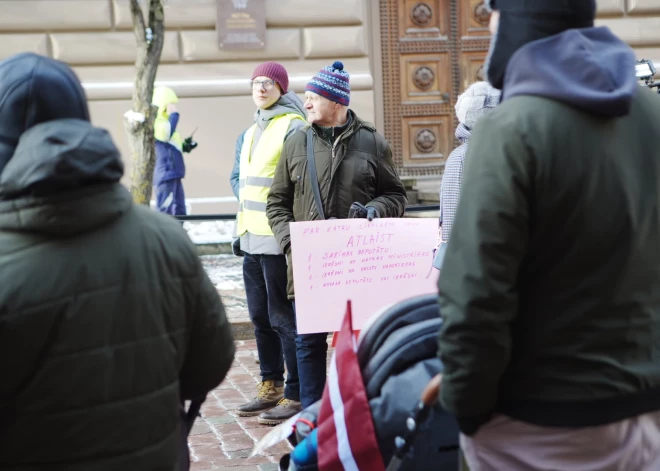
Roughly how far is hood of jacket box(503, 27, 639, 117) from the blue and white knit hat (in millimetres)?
2775

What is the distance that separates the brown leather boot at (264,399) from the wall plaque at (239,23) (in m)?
7.14

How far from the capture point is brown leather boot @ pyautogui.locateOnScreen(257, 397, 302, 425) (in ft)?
17.9

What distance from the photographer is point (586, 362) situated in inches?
82.0

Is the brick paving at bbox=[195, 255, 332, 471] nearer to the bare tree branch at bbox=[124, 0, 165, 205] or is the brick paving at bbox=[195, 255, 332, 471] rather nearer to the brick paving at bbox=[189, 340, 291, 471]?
the brick paving at bbox=[189, 340, 291, 471]

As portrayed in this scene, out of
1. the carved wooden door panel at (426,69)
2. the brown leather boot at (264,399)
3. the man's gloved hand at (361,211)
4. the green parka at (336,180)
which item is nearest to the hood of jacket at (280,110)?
the green parka at (336,180)

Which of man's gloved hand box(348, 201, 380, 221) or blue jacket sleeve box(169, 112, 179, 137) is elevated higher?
man's gloved hand box(348, 201, 380, 221)

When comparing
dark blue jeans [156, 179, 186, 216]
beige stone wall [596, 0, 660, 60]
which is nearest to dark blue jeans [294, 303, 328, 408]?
dark blue jeans [156, 179, 186, 216]

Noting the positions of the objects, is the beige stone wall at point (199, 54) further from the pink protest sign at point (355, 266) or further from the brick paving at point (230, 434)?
the pink protest sign at point (355, 266)

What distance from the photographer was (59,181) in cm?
197

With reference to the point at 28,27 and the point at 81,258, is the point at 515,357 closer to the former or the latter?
the point at 81,258

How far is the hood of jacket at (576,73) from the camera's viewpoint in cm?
211

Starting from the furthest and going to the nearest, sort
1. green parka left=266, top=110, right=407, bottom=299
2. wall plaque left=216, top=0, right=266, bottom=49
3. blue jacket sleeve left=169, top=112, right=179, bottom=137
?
wall plaque left=216, top=0, right=266, bottom=49, blue jacket sleeve left=169, top=112, right=179, bottom=137, green parka left=266, top=110, right=407, bottom=299

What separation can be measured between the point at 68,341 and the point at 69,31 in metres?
10.7

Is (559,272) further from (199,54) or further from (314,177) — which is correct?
(199,54)
